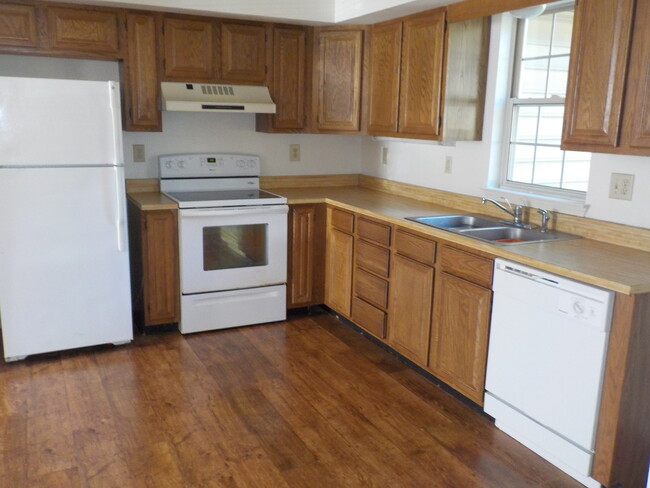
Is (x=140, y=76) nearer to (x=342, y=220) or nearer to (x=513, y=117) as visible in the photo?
(x=342, y=220)

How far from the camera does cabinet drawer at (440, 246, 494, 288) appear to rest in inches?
107

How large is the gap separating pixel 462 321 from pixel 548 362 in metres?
0.54

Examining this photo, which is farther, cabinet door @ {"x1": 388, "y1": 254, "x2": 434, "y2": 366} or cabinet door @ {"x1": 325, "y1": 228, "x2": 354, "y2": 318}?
cabinet door @ {"x1": 325, "y1": 228, "x2": 354, "y2": 318}

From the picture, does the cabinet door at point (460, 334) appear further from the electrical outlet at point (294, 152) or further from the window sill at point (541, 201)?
the electrical outlet at point (294, 152)

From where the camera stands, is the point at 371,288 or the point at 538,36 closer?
the point at 538,36

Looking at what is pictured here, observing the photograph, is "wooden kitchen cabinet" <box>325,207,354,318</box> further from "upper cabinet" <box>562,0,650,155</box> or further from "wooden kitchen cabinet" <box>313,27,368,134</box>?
"upper cabinet" <box>562,0,650,155</box>

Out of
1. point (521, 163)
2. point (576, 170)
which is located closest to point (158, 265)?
point (521, 163)

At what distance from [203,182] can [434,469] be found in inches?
105

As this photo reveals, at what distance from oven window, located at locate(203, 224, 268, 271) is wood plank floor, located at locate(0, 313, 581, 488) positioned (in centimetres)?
55

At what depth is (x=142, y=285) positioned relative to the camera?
12.5 feet

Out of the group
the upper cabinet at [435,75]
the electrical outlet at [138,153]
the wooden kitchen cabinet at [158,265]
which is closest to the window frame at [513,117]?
the upper cabinet at [435,75]

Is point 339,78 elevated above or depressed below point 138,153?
above

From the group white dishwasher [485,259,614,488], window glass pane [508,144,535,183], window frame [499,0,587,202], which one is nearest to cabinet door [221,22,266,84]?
window frame [499,0,587,202]

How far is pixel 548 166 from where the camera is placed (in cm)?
326
